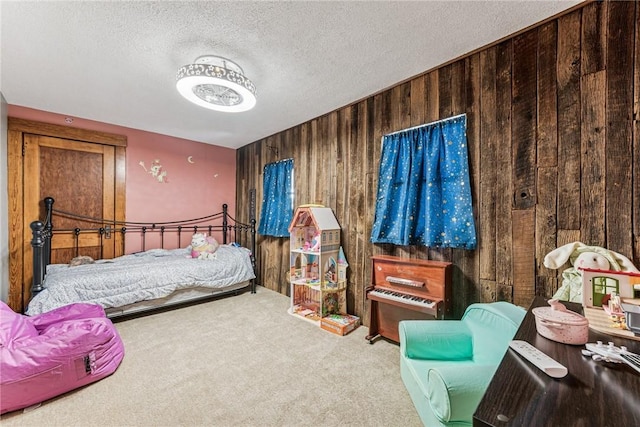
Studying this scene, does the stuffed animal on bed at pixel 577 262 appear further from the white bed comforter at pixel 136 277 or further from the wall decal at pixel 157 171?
the wall decal at pixel 157 171

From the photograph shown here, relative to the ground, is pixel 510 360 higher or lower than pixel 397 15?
lower

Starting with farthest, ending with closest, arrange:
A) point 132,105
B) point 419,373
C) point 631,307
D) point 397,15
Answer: point 132,105
point 397,15
point 419,373
point 631,307

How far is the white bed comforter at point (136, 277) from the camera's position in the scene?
8.05ft

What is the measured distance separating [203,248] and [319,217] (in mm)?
1876

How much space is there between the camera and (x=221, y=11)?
1.61m

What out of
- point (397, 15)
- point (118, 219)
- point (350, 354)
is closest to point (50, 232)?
point (118, 219)

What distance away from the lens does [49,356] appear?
166 cm

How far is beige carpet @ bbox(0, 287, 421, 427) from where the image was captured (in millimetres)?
1540

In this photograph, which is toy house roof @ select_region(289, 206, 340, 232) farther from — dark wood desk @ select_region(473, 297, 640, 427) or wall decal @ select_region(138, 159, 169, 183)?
wall decal @ select_region(138, 159, 169, 183)

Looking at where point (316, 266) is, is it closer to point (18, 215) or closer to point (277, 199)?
point (277, 199)

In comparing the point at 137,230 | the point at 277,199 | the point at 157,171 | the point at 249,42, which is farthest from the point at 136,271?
the point at 249,42

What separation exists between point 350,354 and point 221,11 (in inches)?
108

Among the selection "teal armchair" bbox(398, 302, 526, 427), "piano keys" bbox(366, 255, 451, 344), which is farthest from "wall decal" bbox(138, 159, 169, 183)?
"teal armchair" bbox(398, 302, 526, 427)

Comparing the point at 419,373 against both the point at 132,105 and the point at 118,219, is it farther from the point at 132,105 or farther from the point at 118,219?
the point at 118,219
